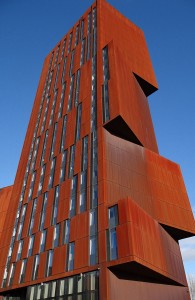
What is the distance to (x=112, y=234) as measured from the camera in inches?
973

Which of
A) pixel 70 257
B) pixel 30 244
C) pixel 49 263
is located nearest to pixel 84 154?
pixel 70 257

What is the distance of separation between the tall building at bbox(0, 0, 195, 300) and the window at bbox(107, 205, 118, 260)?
90 mm

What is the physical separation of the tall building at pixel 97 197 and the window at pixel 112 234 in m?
0.09

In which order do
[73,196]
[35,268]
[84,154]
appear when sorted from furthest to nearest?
[84,154] → [73,196] → [35,268]

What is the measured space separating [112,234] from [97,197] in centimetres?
484

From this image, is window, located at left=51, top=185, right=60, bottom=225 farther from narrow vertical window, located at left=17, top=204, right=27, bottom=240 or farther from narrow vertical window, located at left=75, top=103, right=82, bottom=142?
narrow vertical window, located at left=17, top=204, right=27, bottom=240

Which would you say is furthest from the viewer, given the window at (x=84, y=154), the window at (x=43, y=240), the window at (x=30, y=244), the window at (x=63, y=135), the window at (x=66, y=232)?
the window at (x=63, y=135)

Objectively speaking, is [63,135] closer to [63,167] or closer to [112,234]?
[63,167]

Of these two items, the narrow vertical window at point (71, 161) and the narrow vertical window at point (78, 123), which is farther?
the narrow vertical window at point (78, 123)

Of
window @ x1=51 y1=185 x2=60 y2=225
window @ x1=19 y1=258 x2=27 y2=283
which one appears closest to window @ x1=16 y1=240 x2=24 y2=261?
window @ x1=19 y1=258 x2=27 y2=283

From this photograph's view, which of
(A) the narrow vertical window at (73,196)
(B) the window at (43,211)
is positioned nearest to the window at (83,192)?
(A) the narrow vertical window at (73,196)

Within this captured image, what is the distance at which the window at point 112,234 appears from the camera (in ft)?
77.4

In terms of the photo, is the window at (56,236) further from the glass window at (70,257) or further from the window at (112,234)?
the window at (112,234)

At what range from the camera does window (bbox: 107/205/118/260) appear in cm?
2359
